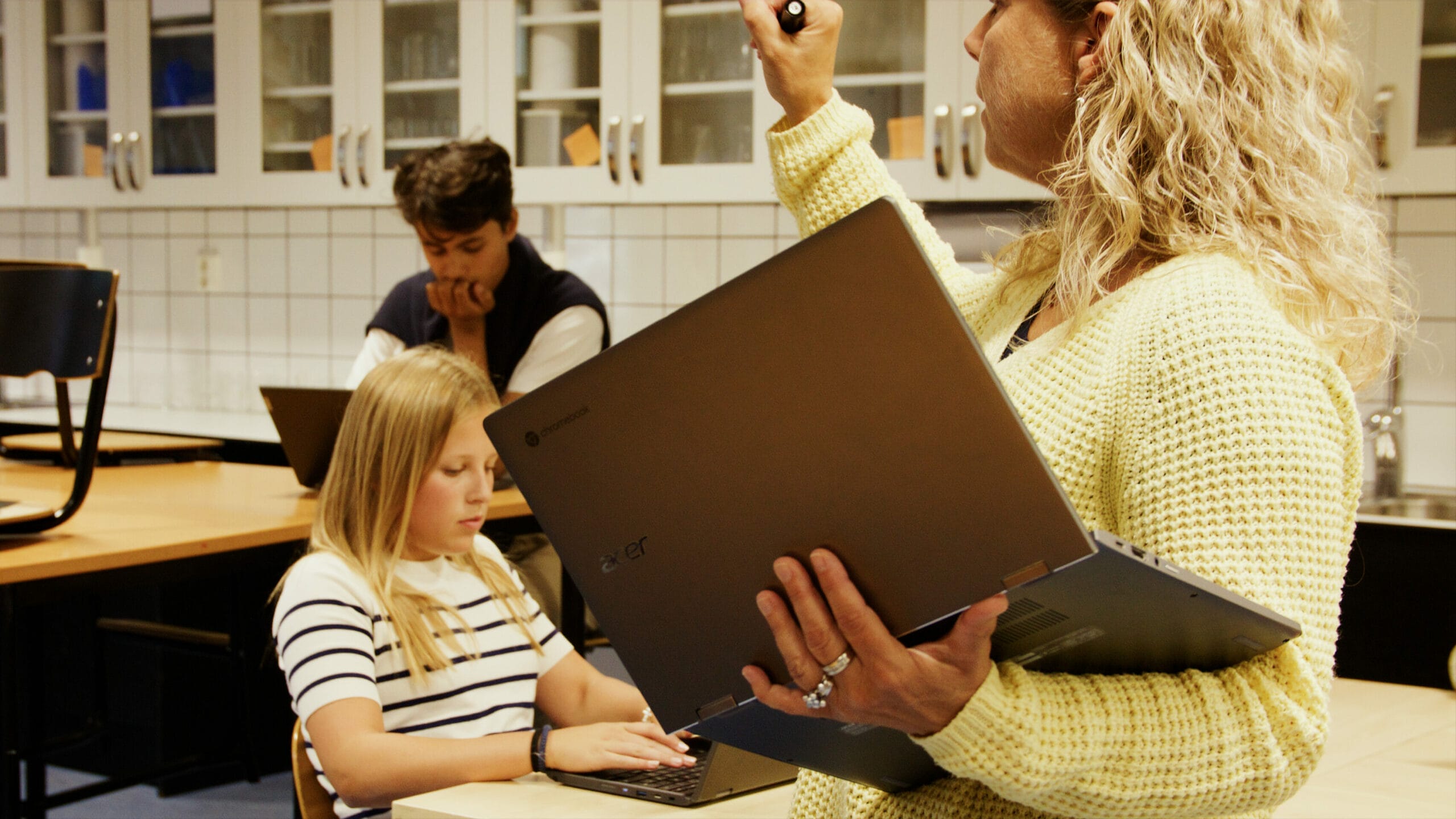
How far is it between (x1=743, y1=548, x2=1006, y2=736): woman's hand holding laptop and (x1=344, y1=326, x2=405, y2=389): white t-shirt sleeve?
2221 millimetres

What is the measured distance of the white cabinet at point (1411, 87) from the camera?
2.29m

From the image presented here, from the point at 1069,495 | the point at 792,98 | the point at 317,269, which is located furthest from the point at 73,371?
the point at 317,269

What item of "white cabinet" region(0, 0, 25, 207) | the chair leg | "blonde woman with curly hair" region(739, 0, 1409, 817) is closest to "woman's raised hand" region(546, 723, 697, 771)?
"blonde woman with curly hair" region(739, 0, 1409, 817)

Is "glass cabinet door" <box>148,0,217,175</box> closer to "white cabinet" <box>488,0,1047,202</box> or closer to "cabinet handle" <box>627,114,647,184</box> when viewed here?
"white cabinet" <box>488,0,1047,202</box>

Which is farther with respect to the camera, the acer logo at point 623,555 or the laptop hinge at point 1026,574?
the acer logo at point 623,555

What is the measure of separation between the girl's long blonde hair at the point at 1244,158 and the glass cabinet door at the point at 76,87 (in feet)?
12.1

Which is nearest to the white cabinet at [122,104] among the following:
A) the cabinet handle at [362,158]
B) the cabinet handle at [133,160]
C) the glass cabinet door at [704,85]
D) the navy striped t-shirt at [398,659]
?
the cabinet handle at [133,160]

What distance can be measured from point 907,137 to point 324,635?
1837 mm

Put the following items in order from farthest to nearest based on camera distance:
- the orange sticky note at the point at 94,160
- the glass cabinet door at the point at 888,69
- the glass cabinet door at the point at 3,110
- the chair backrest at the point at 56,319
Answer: the glass cabinet door at the point at 3,110 < the orange sticky note at the point at 94,160 < the glass cabinet door at the point at 888,69 < the chair backrest at the point at 56,319

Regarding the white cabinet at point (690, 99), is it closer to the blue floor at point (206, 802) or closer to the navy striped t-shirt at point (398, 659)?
the blue floor at point (206, 802)

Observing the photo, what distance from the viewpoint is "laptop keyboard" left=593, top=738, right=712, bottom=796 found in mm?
1067

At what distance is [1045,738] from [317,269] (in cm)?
357

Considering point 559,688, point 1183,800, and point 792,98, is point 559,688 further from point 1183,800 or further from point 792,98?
point 1183,800

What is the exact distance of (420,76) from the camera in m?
3.30
